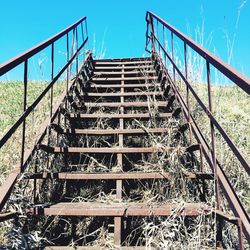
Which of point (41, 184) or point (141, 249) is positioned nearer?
point (141, 249)

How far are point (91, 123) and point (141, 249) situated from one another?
7.39 feet

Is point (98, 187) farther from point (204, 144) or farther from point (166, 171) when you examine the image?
point (204, 144)

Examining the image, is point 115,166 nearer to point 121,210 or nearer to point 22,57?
point 121,210

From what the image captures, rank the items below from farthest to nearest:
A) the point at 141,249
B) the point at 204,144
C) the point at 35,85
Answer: the point at 35,85 → the point at 204,144 → the point at 141,249

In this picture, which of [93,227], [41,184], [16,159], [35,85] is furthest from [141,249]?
[35,85]

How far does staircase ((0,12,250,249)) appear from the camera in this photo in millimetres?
2252

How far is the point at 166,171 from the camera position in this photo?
300cm

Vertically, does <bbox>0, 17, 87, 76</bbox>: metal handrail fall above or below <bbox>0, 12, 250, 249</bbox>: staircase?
above

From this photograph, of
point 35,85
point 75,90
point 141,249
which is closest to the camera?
point 141,249

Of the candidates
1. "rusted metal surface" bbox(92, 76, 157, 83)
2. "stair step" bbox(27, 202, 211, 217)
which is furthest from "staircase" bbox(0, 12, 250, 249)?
"rusted metal surface" bbox(92, 76, 157, 83)

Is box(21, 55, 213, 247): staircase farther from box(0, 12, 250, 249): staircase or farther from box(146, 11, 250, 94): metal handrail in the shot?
box(146, 11, 250, 94): metal handrail

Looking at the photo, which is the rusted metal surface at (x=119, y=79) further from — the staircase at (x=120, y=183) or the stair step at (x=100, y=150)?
the stair step at (x=100, y=150)

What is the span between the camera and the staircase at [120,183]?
2252mm

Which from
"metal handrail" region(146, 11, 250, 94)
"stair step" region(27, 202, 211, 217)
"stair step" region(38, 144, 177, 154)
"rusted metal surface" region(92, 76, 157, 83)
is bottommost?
"stair step" region(27, 202, 211, 217)
